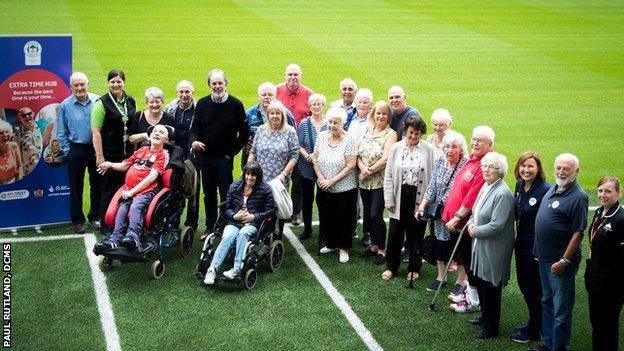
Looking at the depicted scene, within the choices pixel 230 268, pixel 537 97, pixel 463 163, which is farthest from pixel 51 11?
pixel 463 163

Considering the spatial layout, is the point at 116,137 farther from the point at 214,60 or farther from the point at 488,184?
the point at 214,60

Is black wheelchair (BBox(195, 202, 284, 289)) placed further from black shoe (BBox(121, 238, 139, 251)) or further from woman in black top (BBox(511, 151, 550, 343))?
woman in black top (BBox(511, 151, 550, 343))

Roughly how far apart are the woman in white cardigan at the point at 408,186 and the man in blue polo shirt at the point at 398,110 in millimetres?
884

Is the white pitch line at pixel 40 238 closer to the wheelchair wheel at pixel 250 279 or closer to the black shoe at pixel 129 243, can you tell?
the black shoe at pixel 129 243

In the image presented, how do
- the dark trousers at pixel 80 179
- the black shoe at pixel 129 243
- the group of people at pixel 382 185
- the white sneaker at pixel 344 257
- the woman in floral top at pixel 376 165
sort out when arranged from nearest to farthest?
1. the group of people at pixel 382 185
2. the black shoe at pixel 129 243
3. the woman in floral top at pixel 376 165
4. the white sneaker at pixel 344 257
5. the dark trousers at pixel 80 179

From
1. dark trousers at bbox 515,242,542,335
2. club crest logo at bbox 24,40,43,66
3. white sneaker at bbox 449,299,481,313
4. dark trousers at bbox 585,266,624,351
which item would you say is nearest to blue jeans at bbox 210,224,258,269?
white sneaker at bbox 449,299,481,313

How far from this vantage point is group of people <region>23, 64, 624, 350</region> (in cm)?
830

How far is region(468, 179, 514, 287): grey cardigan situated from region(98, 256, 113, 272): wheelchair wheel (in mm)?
4462

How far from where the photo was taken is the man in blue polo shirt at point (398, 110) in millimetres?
11141

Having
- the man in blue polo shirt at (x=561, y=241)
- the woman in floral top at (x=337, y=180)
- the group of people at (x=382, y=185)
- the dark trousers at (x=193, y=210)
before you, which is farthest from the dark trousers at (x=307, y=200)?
the man in blue polo shirt at (x=561, y=241)

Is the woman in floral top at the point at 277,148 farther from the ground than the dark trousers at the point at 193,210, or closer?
farther from the ground

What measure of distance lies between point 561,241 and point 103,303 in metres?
4.95

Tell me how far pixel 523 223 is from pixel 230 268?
379 centimetres

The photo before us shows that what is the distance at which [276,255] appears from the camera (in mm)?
10906
